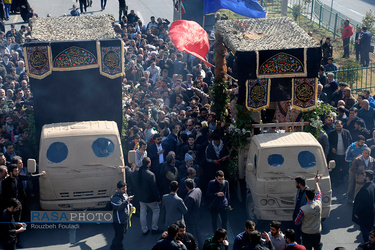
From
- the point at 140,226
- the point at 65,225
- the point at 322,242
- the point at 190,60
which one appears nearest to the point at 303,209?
the point at 322,242

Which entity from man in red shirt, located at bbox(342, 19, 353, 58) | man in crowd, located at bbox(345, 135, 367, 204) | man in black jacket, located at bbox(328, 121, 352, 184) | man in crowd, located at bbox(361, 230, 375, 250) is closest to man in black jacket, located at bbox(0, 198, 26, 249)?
man in crowd, located at bbox(361, 230, 375, 250)

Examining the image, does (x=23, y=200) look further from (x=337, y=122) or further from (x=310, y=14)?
(x=310, y=14)

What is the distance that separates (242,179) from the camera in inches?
527

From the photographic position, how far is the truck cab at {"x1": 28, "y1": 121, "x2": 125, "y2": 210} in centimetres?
1242

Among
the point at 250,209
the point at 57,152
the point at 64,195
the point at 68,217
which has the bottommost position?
the point at 68,217

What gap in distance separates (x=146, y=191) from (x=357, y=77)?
11939 mm

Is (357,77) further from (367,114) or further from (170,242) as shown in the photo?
(170,242)

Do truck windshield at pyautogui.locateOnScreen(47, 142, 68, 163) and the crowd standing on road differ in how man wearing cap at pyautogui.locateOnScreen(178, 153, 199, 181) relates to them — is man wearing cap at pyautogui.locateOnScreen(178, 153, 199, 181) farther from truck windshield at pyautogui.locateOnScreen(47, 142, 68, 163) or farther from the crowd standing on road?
truck windshield at pyautogui.locateOnScreen(47, 142, 68, 163)

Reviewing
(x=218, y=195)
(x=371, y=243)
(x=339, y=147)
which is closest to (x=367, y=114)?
(x=339, y=147)

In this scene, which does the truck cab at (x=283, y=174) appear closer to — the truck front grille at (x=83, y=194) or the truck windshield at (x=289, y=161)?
the truck windshield at (x=289, y=161)

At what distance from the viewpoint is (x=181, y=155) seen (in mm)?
13945

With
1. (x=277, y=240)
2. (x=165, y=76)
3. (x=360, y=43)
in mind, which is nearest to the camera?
(x=277, y=240)

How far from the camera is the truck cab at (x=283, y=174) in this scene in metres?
12.0

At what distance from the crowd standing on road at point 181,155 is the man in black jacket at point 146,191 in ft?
0.07
